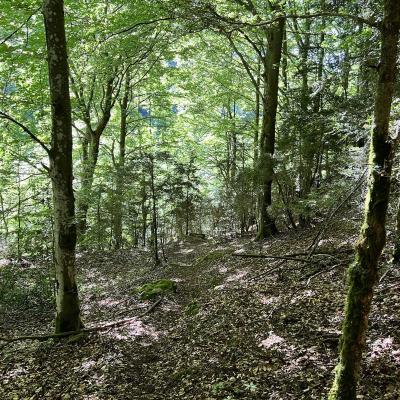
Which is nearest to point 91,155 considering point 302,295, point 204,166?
point 204,166

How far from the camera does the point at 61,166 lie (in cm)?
687

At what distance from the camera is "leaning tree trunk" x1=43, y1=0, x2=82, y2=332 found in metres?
6.65

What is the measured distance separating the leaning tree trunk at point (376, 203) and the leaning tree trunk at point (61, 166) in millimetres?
5311

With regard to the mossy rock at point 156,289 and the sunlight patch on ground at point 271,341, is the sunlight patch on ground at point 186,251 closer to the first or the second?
the mossy rock at point 156,289

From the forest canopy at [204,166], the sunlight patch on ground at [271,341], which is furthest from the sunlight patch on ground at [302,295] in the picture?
the sunlight patch on ground at [271,341]

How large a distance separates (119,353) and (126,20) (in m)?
10.3

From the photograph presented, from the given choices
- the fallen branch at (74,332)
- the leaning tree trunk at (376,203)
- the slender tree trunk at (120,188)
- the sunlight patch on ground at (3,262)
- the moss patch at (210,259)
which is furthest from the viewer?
the slender tree trunk at (120,188)

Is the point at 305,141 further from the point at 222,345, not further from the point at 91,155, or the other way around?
the point at 91,155

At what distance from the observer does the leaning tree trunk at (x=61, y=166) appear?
665 centimetres

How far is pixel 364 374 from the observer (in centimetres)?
417

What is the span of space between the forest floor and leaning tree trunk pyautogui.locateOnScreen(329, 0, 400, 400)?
130 cm

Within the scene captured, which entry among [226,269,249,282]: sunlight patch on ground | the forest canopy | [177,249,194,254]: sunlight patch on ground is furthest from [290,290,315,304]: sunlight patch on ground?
[177,249,194,254]: sunlight patch on ground

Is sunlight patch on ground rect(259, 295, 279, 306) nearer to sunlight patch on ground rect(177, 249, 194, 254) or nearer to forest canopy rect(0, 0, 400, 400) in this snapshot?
forest canopy rect(0, 0, 400, 400)

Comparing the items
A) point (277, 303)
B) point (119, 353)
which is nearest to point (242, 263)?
point (277, 303)
